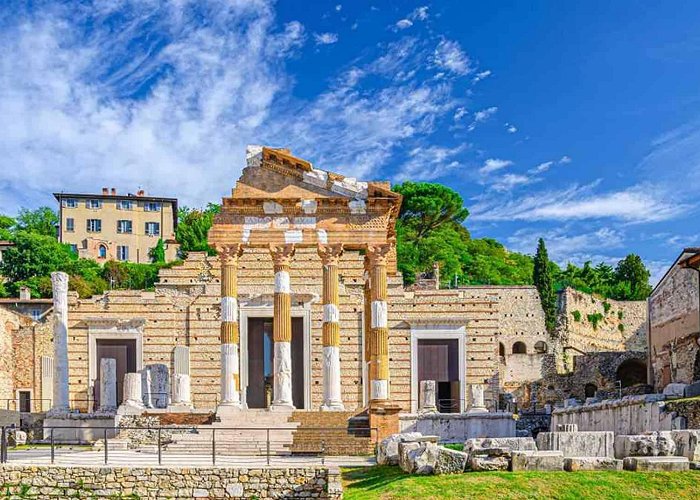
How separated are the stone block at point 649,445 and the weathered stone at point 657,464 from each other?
1.39ft

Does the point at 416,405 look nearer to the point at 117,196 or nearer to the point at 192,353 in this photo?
the point at 192,353

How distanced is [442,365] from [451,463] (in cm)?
2172

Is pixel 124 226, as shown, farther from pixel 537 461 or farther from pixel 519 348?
pixel 537 461

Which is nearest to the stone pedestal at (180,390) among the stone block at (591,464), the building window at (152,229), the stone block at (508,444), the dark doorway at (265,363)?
the dark doorway at (265,363)

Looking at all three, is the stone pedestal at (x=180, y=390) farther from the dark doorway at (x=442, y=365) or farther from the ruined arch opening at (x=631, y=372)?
the ruined arch opening at (x=631, y=372)

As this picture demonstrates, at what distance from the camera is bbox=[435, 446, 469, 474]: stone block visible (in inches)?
761

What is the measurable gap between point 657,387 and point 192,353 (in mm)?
19197

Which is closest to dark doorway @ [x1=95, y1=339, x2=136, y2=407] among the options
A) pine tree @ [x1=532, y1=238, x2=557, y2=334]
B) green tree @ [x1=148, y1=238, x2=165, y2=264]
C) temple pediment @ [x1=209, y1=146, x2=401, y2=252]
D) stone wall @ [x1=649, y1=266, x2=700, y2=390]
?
temple pediment @ [x1=209, y1=146, x2=401, y2=252]

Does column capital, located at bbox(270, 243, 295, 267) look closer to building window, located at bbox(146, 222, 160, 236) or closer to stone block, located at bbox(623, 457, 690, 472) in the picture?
stone block, located at bbox(623, 457, 690, 472)

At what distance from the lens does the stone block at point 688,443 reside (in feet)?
59.8

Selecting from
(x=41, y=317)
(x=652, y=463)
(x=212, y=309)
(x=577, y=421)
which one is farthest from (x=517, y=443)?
(x=41, y=317)

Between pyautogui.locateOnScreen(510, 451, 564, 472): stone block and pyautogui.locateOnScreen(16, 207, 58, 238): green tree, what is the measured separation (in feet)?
266

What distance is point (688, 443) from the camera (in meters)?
18.4

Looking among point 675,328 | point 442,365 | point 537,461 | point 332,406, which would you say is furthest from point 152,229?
point 537,461
